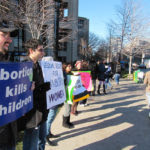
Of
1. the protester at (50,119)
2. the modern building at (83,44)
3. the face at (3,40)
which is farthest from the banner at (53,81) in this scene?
the modern building at (83,44)

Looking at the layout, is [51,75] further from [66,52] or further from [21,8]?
[66,52]

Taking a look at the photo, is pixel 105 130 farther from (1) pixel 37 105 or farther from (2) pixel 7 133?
(2) pixel 7 133

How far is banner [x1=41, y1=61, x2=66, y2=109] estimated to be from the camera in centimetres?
251

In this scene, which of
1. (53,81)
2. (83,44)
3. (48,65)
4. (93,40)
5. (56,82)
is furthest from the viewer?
(93,40)

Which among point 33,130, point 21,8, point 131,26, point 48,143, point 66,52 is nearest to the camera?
point 33,130

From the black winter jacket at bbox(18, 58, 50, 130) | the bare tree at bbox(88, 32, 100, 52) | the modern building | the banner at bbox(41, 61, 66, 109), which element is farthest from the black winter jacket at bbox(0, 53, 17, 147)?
the bare tree at bbox(88, 32, 100, 52)

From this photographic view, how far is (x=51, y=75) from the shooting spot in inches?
106

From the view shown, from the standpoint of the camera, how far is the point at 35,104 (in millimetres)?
2164

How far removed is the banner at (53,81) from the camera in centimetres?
251

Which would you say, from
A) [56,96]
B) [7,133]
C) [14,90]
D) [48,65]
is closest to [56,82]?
[56,96]

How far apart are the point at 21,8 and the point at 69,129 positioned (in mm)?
6632

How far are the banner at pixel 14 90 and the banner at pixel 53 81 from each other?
1.87 ft

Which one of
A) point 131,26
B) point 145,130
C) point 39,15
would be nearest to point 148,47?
point 131,26

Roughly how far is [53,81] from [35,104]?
675 millimetres
